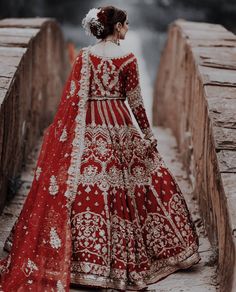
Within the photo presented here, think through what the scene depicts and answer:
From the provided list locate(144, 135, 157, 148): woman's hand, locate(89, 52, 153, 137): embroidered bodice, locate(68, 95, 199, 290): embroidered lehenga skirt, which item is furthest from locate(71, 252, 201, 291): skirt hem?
locate(89, 52, 153, 137): embroidered bodice

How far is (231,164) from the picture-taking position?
135 inches

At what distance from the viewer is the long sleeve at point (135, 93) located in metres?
3.61

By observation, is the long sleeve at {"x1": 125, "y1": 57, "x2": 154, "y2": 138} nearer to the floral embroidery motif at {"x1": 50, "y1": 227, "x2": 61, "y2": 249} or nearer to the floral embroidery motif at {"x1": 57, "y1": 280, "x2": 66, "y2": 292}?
the floral embroidery motif at {"x1": 50, "y1": 227, "x2": 61, "y2": 249}

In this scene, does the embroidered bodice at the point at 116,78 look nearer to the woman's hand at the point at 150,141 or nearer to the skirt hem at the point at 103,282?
the woman's hand at the point at 150,141

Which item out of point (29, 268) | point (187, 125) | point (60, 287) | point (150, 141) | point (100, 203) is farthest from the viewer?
point (187, 125)

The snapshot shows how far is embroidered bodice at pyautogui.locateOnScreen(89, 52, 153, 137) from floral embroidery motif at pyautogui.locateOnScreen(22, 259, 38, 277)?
1.02m

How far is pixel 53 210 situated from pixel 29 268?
0.34m

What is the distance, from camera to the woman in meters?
3.38

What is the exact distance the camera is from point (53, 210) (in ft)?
11.3

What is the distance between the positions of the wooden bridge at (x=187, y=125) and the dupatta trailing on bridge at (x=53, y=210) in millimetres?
538

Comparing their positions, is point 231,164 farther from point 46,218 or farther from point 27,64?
point 27,64

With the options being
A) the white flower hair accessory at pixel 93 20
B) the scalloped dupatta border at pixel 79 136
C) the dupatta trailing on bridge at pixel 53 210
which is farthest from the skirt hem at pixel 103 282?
the white flower hair accessory at pixel 93 20

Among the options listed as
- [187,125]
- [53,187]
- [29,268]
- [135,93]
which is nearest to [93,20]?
[135,93]

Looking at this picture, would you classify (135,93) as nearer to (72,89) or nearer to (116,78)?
(116,78)
